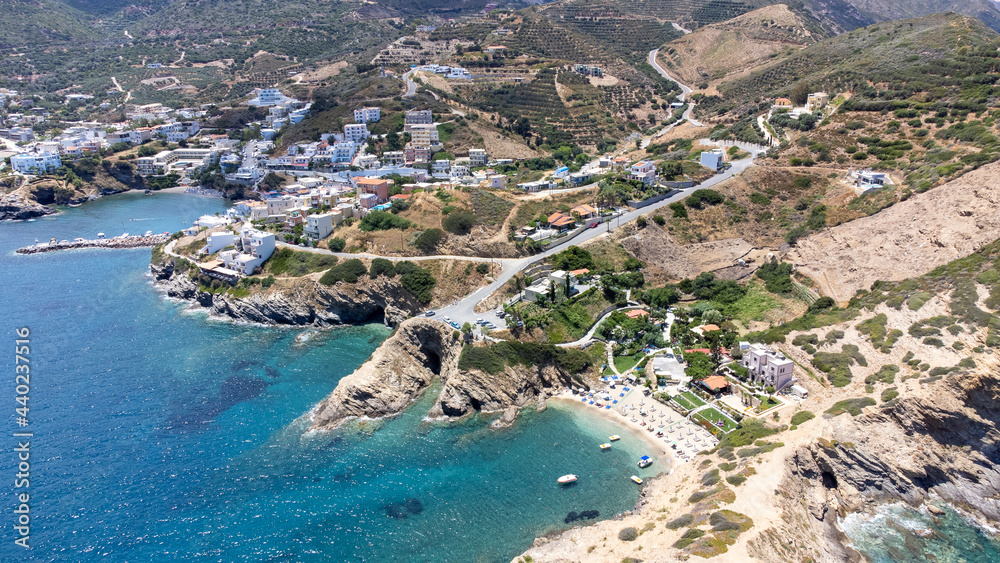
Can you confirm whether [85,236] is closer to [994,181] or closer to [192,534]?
[192,534]

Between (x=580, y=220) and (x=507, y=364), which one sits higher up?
(x=580, y=220)

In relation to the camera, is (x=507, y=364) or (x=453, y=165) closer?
(x=507, y=364)

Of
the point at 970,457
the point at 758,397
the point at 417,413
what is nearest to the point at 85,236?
the point at 417,413

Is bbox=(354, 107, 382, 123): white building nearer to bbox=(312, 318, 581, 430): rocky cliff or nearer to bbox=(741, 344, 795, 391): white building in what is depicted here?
bbox=(312, 318, 581, 430): rocky cliff

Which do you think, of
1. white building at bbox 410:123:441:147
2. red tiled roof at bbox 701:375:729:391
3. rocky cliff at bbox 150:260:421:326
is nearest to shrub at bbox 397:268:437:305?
rocky cliff at bbox 150:260:421:326

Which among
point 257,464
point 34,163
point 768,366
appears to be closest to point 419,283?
point 257,464

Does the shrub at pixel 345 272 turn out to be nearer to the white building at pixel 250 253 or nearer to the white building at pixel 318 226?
the white building at pixel 318 226
